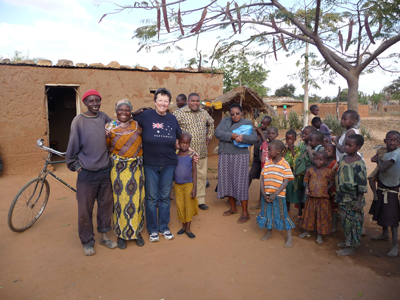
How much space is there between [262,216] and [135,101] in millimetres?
5374

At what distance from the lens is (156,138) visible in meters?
3.48

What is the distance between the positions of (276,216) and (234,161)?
107 cm

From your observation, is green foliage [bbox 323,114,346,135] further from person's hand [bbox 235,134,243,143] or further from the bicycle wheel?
the bicycle wheel

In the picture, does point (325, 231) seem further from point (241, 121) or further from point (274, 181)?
point (241, 121)

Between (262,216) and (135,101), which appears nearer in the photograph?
(262,216)

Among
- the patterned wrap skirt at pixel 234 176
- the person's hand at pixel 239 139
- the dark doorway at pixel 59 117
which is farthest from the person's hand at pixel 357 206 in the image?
the dark doorway at pixel 59 117

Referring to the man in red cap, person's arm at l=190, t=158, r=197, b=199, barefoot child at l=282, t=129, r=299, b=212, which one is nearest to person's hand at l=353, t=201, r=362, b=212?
barefoot child at l=282, t=129, r=299, b=212

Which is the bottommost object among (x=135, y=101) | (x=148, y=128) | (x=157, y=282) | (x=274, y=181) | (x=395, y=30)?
(x=157, y=282)

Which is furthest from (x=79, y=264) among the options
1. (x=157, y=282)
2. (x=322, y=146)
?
(x=322, y=146)

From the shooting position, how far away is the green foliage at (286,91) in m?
36.9

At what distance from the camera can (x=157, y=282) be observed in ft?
9.42

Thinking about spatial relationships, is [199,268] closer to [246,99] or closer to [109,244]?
[109,244]

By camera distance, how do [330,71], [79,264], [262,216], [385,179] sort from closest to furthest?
[79,264] < [385,179] < [262,216] < [330,71]

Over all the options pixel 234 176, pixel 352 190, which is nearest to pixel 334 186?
pixel 352 190
